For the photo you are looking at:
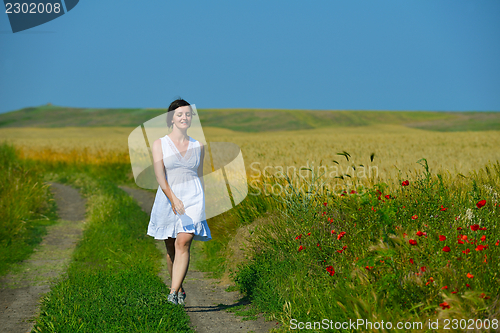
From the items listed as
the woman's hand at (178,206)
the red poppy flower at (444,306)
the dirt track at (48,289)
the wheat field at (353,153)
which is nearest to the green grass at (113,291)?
the dirt track at (48,289)

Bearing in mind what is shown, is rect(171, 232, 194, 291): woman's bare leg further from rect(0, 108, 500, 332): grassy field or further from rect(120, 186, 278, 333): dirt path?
rect(120, 186, 278, 333): dirt path

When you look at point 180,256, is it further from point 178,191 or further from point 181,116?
point 181,116

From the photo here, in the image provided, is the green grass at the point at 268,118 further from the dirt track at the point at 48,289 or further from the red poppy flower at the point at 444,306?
the red poppy flower at the point at 444,306

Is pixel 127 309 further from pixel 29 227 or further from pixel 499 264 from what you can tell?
pixel 29 227

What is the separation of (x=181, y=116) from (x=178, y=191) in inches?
32.6

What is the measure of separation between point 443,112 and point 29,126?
345 feet

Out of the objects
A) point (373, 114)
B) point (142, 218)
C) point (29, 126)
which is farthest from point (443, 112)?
point (142, 218)

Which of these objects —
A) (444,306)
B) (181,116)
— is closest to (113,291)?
(181,116)

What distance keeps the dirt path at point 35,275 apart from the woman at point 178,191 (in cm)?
172

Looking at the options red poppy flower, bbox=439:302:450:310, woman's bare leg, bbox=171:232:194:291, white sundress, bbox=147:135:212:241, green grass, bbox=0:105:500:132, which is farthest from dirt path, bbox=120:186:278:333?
green grass, bbox=0:105:500:132

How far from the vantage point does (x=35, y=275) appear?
23.9 feet

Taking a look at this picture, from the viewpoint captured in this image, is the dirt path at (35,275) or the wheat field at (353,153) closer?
the dirt path at (35,275)

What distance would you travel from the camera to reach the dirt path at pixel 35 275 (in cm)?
537

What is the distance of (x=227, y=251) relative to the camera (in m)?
7.50
